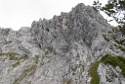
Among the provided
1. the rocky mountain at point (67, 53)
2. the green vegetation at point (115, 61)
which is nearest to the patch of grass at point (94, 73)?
the rocky mountain at point (67, 53)

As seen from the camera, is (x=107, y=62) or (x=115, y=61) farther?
(x=107, y=62)

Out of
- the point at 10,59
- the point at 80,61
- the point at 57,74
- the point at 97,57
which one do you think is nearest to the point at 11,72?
the point at 10,59

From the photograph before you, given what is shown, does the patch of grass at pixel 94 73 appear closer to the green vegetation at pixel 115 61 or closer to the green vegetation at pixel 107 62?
the green vegetation at pixel 107 62

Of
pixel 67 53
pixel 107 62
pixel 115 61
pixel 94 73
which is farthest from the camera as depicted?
pixel 67 53

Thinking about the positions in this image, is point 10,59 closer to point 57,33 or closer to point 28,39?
point 28,39

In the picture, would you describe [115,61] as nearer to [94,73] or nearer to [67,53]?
[94,73]

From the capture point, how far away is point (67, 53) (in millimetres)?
109625

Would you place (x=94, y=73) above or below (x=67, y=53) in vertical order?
below

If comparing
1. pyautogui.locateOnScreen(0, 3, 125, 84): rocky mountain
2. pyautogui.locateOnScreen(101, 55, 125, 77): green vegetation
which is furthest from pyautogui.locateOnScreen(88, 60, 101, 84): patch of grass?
pyautogui.locateOnScreen(101, 55, 125, 77): green vegetation

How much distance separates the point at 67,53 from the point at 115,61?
106ft

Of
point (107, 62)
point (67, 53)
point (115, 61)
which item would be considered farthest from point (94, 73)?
point (67, 53)

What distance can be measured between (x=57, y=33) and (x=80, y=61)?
30623 mm

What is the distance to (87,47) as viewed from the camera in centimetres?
10319

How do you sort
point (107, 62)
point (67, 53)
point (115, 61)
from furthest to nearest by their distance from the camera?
point (67, 53)
point (107, 62)
point (115, 61)
